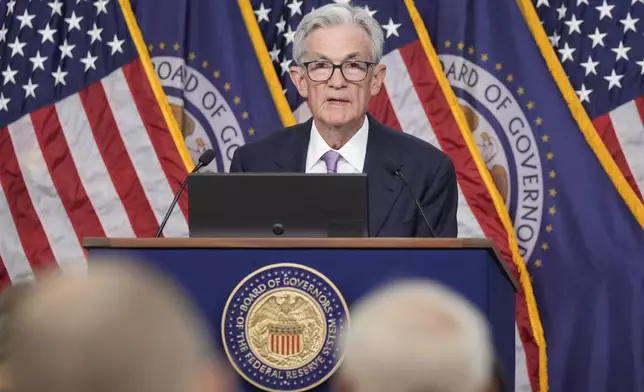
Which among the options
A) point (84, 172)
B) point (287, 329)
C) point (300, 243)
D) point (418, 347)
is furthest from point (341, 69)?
point (418, 347)

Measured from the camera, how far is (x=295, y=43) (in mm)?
3939

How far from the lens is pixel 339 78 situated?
12.6 ft

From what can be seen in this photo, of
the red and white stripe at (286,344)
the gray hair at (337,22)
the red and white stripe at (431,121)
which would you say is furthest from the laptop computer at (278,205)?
the red and white stripe at (431,121)

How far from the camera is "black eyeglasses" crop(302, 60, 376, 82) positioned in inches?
151

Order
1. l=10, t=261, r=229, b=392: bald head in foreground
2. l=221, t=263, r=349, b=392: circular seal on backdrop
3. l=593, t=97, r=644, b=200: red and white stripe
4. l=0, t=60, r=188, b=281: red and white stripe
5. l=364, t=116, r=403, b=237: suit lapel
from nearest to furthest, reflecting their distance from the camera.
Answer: l=10, t=261, r=229, b=392: bald head in foreground
l=221, t=263, r=349, b=392: circular seal on backdrop
l=364, t=116, r=403, b=237: suit lapel
l=593, t=97, r=644, b=200: red and white stripe
l=0, t=60, r=188, b=281: red and white stripe

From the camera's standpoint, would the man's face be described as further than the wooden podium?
Yes

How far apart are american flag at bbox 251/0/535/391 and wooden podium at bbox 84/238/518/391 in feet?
9.13

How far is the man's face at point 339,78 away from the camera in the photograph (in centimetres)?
381

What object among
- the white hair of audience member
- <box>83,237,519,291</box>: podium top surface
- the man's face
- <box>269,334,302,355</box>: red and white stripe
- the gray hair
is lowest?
<box>269,334,302,355</box>: red and white stripe

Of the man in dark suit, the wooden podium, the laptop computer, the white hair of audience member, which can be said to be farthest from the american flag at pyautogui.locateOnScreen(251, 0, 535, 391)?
the white hair of audience member

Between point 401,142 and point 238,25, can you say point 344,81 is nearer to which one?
point 401,142

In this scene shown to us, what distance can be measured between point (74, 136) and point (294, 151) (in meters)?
2.35

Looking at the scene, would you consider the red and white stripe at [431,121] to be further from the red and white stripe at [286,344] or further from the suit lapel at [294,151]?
the red and white stripe at [286,344]

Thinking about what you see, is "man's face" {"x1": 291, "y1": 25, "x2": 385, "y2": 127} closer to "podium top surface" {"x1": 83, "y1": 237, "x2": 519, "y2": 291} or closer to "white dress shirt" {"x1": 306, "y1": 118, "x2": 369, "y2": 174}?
"white dress shirt" {"x1": 306, "y1": 118, "x2": 369, "y2": 174}
